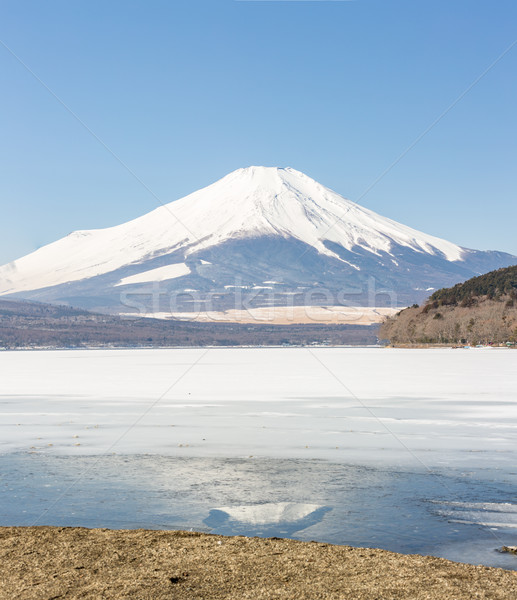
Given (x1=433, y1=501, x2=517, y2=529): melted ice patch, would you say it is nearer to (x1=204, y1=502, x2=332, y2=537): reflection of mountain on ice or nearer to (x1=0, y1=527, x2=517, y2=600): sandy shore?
(x1=204, y1=502, x2=332, y2=537): reflection of mountain on ice

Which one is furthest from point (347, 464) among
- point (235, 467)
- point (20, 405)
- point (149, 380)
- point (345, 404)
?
point (149, 380)

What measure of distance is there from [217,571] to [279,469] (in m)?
5.72

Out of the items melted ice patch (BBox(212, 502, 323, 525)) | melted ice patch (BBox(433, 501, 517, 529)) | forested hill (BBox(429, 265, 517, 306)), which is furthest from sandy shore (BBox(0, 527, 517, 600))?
forested hill (BBox(429, 265, 517, 306))

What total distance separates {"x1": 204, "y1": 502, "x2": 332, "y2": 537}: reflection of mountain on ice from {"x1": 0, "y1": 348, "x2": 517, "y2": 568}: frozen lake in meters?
0.03

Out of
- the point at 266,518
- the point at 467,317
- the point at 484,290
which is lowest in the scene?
the point at 266,518

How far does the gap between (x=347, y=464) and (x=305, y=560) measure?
5.94m

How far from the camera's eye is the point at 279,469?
13.2 m

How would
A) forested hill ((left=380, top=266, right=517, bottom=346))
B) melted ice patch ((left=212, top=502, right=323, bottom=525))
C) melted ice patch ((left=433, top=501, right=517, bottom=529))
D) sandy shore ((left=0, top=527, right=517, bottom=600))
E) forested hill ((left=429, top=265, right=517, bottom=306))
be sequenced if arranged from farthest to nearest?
forested hill ((left=429, top=265, right=517, bottom=306))
forested hill ((left=380, top=266, right=517, bottom=346))
melted ice patch ((left=212, top=502, right=323, bottom=525))
melted ice patch ((left=433, top=501, right=517, bottom=529))
sandy shore ((left=0, top=527, right=517, bottom=600))

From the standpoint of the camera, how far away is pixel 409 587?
7.05m

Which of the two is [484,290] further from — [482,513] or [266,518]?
[266,518]

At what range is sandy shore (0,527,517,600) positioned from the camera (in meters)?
6.99

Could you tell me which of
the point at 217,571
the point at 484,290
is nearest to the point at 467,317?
the point at 484,290

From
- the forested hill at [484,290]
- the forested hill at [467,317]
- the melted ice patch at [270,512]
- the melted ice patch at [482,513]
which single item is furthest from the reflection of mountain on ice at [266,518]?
the forested hill at [484,290]

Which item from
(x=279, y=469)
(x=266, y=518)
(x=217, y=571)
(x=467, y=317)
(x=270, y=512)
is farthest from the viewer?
(x=467, y=317)
